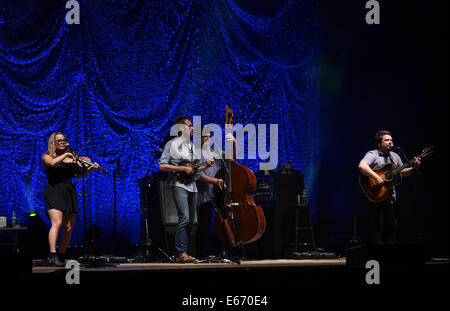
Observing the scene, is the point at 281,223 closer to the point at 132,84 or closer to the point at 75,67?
the point at 132,84

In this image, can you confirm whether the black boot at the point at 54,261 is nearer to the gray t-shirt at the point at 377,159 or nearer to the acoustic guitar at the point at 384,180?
the acoustic guitar at the point at 384,180

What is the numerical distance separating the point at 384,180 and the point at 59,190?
403cm

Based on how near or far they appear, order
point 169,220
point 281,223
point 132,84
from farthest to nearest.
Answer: point 132,84 → point 281,223 → point 169,220

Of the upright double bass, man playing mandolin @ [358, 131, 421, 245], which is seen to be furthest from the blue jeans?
man playing mandolin @ [358, 131, 421, 245]

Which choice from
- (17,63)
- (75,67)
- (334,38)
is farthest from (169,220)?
(334,38)

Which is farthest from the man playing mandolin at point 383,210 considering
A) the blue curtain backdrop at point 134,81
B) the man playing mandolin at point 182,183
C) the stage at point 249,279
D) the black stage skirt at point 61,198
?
the black stage skirt at point 61,198

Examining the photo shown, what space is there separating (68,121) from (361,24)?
16.8ft

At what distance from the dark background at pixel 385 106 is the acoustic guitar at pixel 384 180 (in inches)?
52.6

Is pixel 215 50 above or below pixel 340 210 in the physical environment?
above

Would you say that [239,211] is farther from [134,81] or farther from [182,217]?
[134,81]

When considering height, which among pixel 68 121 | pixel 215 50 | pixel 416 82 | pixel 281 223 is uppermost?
pixel 215 50

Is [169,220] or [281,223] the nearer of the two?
[169,220]

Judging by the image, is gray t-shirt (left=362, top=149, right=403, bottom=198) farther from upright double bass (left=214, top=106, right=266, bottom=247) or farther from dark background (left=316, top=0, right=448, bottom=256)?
upright double bass (left=214, top=106, right=266, bottom=247)
